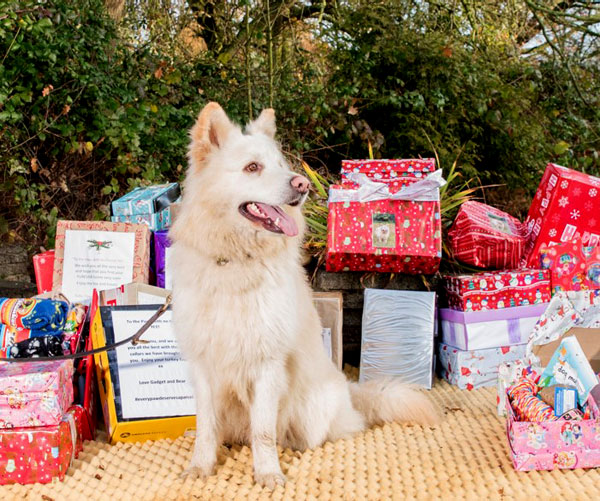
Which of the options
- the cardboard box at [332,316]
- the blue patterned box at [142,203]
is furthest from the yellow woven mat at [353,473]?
the blue patterned box at [142,203]

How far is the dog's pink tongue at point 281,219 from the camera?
2.04 m

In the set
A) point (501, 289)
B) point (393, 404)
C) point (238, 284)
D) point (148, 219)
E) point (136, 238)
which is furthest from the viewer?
point (148, 219)

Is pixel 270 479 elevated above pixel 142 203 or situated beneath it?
situated beneath

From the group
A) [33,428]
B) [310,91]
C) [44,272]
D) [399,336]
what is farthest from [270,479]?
[310,91]

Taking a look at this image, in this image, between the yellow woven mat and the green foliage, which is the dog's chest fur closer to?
the yellow woven mat

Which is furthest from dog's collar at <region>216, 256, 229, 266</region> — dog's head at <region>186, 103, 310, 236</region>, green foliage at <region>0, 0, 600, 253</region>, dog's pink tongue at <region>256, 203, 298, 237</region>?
green foliage at <region>0, 0, 600, 253</region>

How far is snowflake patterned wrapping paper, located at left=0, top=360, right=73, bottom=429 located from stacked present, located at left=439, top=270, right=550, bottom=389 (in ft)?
6.70

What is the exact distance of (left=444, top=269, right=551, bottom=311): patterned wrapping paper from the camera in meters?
3.18

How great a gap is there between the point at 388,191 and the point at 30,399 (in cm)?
203

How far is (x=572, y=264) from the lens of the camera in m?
3.26

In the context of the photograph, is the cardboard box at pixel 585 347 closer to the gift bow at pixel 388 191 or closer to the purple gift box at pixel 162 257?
the gift bow at pixel 388 191

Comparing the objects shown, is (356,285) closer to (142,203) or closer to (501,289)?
(501,289)

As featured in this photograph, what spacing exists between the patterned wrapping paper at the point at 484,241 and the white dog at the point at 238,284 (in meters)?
1.49

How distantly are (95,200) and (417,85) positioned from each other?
3.23m
